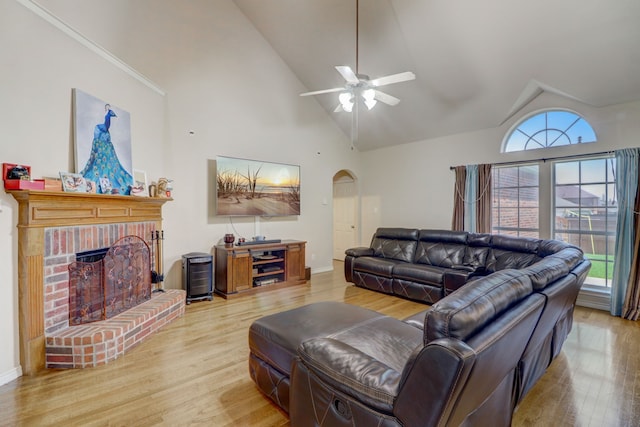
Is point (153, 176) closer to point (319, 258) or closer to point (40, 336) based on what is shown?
point (40, 336)

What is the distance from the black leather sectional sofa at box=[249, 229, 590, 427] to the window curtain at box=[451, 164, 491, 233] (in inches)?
104

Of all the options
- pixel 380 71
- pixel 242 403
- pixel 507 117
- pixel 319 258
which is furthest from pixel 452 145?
pixel 242 403

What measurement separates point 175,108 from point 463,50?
13.3 ft

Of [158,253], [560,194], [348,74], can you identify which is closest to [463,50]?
[348,74]

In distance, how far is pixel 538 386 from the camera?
2262 millimetres

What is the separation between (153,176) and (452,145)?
4.98 m

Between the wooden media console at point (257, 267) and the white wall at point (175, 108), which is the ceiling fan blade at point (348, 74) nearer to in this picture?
the white wall at point (175, 108)

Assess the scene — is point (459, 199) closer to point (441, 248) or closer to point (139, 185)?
point (441, 248)

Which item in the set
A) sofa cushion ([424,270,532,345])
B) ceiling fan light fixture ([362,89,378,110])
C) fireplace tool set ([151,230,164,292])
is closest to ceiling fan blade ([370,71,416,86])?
ceiling fan light fixture ([362,89,378,110])

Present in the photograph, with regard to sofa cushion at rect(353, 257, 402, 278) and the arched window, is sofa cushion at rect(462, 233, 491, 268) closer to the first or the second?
sofa cushion at rect(353, 257, 402, 278)

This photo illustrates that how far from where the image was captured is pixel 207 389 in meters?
2.17

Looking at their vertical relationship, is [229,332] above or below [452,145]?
below

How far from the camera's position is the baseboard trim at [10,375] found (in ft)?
7.20

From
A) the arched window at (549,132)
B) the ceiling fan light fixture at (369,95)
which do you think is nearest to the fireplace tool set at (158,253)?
the ceiling fan light fixture at (369,95)
